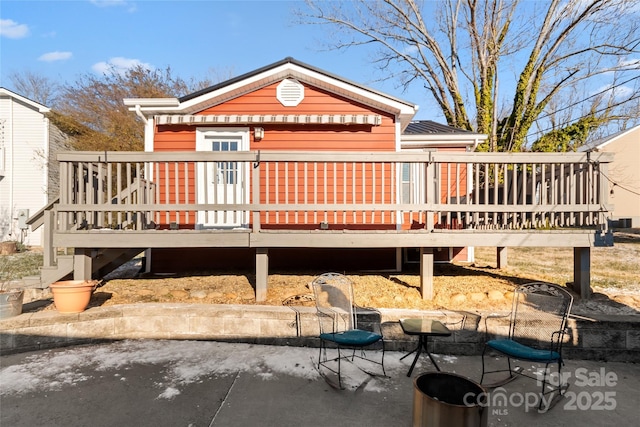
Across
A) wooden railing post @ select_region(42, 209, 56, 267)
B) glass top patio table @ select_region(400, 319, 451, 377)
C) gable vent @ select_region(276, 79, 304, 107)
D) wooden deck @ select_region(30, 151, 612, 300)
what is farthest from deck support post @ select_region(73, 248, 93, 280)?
gable vent @ select_region(276, 79, 304, 107)

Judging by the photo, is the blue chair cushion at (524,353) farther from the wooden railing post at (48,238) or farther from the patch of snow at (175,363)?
the wooden railing post at (48,238)

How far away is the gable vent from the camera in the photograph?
697cm

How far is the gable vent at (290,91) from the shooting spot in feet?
22.9

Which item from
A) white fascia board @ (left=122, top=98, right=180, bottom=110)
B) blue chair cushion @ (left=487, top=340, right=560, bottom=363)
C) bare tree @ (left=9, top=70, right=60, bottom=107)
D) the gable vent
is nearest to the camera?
blue chair cushion @ (left=487, top=340, right=560, bottom=363)

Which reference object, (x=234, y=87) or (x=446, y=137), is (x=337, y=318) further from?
(x=446, y=137)

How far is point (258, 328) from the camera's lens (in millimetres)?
3973

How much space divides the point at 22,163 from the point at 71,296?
43.6ft

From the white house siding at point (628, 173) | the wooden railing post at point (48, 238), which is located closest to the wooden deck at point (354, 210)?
the wooden railing post at point (48, 238)

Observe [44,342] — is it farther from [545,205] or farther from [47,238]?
[545,205]

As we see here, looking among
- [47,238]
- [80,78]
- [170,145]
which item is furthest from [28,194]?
[47,238]

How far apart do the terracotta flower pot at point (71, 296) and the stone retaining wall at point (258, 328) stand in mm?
88

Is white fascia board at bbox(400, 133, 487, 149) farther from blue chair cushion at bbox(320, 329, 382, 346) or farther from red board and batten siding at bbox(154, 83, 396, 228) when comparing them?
blue chair cushion at bbox(320, 329, 382, 346)

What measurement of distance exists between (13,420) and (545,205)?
18.9ft

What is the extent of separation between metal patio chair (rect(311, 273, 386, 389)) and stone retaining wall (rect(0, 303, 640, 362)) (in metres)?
0.14
